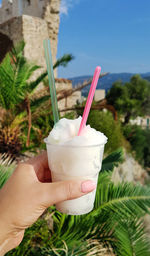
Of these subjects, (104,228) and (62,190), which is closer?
(62,190)

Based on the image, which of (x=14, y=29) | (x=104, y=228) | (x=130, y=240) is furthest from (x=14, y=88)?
(x=14, y=29)

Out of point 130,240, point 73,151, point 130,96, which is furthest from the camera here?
point 130,96

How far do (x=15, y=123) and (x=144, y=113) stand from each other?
14443 mm

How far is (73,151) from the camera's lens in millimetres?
901

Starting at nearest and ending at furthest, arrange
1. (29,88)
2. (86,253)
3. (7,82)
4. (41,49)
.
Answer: (86,253), (7,82), (29,88), (41,49)

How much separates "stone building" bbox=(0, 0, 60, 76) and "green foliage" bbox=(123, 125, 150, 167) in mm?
5646

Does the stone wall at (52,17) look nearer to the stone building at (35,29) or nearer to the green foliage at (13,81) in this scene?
the stone building at (35,29)

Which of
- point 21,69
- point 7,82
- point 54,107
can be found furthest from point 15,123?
point 54,107

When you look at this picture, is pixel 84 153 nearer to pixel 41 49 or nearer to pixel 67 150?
pixel 67 150

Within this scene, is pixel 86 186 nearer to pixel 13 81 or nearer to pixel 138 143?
pixel 13 81

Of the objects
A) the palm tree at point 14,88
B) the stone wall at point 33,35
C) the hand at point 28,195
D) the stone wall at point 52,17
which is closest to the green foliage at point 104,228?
the hand at point 28,195

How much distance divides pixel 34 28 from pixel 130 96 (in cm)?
896

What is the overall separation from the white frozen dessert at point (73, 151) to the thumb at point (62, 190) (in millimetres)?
33

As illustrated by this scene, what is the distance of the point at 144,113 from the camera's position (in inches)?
678
